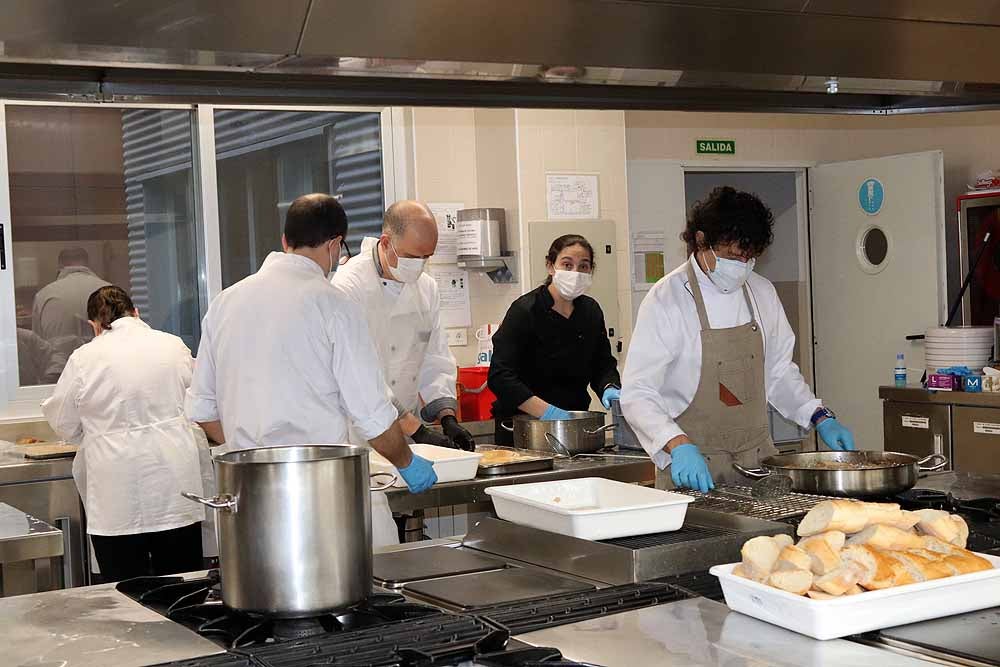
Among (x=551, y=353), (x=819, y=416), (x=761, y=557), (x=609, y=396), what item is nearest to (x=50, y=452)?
(x=551, y=353)

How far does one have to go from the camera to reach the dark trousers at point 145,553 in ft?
15.0

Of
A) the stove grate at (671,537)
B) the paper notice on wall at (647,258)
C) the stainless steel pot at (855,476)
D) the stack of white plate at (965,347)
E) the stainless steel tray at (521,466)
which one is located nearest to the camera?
the stove grate at (671,537)

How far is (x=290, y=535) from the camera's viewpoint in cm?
170

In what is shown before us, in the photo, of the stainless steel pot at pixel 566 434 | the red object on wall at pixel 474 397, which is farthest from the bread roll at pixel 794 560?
the red object on wall at pixel 474 397

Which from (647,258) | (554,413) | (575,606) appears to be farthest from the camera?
(647,258)

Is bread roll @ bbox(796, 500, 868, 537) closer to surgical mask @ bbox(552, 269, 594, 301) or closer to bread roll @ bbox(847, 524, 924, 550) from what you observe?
bread roll @ bbox(847, 524, 924, 550)

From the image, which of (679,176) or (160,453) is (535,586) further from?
(679,176)

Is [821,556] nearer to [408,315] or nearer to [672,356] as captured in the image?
[672,356]

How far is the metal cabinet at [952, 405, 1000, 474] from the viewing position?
552cm

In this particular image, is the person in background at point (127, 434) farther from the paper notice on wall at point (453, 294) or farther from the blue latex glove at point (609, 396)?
the paper notice on wall at point (453, 294)

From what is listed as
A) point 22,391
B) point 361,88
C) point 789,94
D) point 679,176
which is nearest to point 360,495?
point 361,88

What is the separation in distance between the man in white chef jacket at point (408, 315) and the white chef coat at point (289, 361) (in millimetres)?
971

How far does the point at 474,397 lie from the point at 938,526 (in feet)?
13.2

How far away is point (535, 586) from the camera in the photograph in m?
1.98
